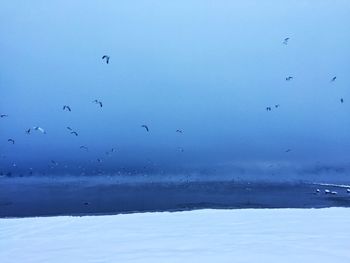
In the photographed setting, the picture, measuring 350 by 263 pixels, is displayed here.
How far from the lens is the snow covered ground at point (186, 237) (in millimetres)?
1338

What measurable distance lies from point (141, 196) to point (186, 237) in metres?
4.32

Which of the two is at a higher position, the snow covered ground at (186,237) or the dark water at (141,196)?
the dark water at (141,196)

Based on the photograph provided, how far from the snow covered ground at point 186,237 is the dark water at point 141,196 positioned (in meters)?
3.28

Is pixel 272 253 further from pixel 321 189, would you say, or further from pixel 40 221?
pixel 321 189

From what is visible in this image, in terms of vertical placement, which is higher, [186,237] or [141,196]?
[141,196]

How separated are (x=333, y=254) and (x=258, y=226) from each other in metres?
0.42

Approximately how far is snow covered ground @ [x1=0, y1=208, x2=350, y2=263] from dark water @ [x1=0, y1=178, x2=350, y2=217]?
328 cm

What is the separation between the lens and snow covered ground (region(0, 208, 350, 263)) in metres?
1.34

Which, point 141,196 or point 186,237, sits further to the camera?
point 141,196

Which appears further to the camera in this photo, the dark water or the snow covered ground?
the dark water

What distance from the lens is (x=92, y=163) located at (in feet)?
20.5

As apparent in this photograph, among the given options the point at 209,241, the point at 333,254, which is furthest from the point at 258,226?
the point at 333,254

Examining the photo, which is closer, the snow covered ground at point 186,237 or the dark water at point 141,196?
the snow covered ground at point 186,237

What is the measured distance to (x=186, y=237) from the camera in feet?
5.13
